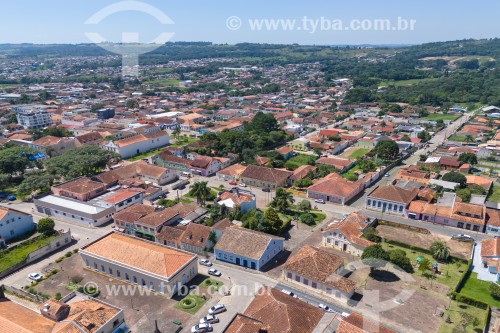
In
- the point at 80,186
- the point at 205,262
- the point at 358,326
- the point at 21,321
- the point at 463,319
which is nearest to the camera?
the point at 21,321

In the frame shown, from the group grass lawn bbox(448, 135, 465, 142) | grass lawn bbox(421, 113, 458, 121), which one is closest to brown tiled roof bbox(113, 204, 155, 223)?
grass lawn bbox(448, 135, 465, 142)

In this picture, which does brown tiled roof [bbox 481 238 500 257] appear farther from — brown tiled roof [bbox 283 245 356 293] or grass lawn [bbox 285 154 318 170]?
grass lawn [bbox 285 154 318 170]

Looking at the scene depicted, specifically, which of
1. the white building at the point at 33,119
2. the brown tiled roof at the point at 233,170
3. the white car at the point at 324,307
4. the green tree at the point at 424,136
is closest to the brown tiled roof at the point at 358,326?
the white car at the point at 324,307

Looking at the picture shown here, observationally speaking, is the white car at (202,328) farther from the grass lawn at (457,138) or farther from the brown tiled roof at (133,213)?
the grass lawn at (457,138)

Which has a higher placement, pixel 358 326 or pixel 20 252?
pixel 358 326

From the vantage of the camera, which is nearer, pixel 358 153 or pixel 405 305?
pixel 405 305

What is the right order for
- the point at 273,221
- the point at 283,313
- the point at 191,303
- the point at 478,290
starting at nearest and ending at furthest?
the point at 283,313
the point at 191,303
the point at 478,290
the point at 273,221

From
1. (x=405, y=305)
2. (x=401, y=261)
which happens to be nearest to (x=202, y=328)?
(x=405, y=305)

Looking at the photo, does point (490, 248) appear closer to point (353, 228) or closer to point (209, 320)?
point (353, 228)
